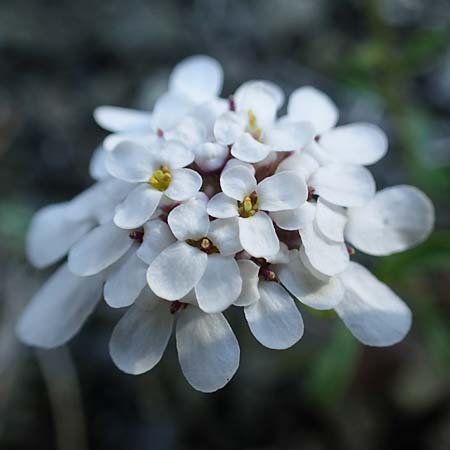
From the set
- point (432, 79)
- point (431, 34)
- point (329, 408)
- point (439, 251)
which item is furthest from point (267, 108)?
point (432, 79)

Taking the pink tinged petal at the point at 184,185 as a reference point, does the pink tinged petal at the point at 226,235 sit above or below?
below

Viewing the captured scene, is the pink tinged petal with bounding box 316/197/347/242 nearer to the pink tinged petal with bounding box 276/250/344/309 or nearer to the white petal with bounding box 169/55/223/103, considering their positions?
the pink tinged petal with bounding box 276/250/344/309

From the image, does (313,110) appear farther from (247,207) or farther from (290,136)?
(247,207)

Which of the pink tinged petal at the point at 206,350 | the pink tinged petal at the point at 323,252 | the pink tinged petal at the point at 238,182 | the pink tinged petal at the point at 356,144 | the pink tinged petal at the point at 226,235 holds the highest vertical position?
the pink tinged petal at the point at 238,182

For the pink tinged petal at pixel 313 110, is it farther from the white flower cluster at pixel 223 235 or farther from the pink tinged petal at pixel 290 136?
the pink tinged petal at pixel 290 136

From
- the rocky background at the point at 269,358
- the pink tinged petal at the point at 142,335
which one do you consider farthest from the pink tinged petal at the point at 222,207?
the rocky background at the point at 269,358

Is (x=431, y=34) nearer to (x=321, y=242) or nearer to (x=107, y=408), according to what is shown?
(x=321, y=242)

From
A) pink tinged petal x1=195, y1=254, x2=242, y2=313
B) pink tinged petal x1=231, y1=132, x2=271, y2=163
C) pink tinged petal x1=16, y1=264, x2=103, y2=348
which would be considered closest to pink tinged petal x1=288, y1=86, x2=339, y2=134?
pink tinged petal x1=231, y1=132, x2=271, y2=163
